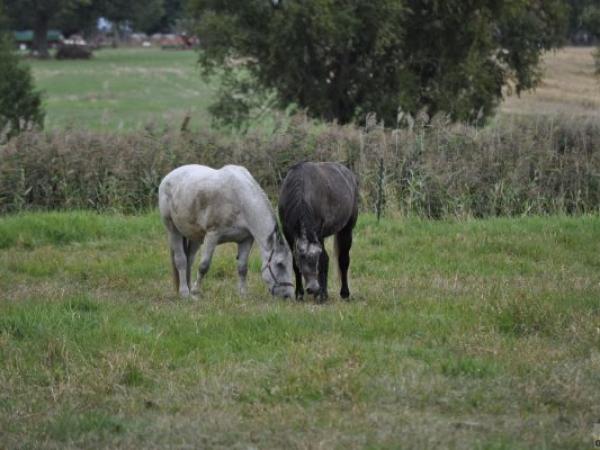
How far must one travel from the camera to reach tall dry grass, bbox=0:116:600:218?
19.1 meters

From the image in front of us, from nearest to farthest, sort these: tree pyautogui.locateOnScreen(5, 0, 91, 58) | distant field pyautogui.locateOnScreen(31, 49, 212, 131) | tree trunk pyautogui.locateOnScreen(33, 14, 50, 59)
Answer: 1. distant field pyautogui.locateOnScreen(31, 49, 212, 131)
2. tree pyautogui.locateOnScreen(5, 0, 91, 58)
3. tree trunk pyautogui.locateOnScreen(33, 14, 50, 59)

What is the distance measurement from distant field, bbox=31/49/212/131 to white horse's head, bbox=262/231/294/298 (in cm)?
2081

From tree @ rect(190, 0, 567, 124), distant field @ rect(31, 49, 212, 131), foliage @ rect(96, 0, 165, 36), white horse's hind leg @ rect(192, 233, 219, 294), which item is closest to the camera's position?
white horse's hind leg @ rect(192, 233, 219, 294)

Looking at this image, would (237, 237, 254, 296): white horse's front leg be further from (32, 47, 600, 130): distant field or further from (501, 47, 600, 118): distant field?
(501, 47, 600, 118): distant field

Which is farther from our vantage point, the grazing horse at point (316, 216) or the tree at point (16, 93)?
the tree at point (16, 93)

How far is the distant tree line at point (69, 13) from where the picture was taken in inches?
3716

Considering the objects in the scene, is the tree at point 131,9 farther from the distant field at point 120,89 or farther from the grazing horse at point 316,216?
the grazing horse at point 316,216

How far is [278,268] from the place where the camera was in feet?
41.4

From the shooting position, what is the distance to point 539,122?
68.1ft

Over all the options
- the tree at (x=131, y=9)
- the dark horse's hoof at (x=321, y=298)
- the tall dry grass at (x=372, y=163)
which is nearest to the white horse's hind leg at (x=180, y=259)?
the dark horse's hoof at (x=321, y=298)

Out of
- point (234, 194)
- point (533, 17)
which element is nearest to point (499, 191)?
point (234, 194)

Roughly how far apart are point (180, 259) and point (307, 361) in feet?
14.6

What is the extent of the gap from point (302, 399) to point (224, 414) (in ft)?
2.25

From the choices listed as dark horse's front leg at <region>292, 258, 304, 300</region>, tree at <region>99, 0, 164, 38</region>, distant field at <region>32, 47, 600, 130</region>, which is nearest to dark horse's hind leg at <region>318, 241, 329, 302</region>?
dark horse's front leg at <region>292, 258, 304, 300</region>
